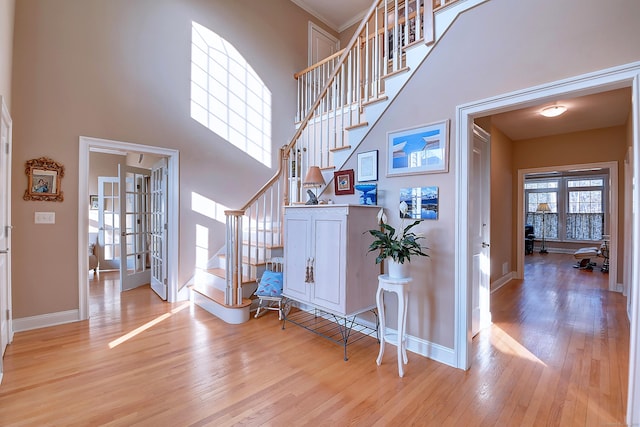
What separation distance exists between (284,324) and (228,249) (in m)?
1.04

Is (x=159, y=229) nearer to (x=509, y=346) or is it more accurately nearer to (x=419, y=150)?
(x=419, y=150)

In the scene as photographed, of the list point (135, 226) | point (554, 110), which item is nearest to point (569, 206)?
point (554, 110)

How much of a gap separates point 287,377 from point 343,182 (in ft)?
6.20

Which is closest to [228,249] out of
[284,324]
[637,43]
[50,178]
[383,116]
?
[284,324]

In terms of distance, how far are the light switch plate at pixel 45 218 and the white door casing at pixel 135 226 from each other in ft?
5.06

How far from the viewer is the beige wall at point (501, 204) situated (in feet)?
15.6

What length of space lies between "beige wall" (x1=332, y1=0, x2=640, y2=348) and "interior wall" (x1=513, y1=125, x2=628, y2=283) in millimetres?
3859

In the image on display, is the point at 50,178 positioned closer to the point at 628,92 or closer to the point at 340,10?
the point at 340,10

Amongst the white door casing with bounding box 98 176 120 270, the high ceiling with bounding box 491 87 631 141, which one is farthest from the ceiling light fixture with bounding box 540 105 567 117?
the white door casing with bounding box 98 176 120 270

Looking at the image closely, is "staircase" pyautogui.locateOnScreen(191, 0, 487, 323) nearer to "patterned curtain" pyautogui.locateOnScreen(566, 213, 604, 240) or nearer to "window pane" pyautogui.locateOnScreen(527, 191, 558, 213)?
"window pane" pyautogui.locateOnScreen(527, 191, 558, 213)

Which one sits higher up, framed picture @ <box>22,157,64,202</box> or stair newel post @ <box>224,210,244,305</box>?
framed picture @ <box>22,157,64,202</box>

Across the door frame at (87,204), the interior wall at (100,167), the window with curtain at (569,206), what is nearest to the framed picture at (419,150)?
the door frame at (87,204)

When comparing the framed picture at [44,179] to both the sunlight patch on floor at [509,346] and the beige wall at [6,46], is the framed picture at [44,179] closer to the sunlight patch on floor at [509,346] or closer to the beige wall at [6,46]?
the beige wall at [6,46]

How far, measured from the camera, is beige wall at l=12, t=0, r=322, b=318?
9.90 feet
